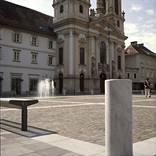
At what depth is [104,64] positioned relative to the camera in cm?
4244

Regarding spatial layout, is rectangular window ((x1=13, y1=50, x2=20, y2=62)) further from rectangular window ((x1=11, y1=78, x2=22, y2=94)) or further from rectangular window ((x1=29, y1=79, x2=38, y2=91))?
rectangular window ((x1=29, y1=79, x2=38, y2=91))

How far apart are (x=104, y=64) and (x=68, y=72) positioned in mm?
9172

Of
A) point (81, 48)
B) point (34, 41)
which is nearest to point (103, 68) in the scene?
point (81, 48)

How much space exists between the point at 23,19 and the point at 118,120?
35994mm

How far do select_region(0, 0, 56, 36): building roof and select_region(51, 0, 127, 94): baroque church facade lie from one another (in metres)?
2.52

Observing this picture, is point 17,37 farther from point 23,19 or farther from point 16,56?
point 23,19

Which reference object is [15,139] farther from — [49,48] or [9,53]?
[49,48]

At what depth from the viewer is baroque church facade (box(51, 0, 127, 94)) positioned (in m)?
37.1

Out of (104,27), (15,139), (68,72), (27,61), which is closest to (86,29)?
(104,27)

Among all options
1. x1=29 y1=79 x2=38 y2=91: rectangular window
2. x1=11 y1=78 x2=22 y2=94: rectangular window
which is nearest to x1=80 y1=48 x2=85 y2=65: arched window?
x1=29 y1=79 x2=38 y2=91: rectangular window

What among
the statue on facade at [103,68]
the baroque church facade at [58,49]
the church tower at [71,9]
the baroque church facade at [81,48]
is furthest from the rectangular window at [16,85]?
the statue on facade at [103,68]

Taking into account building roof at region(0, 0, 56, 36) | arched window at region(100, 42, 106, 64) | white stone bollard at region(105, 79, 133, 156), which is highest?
building roof at region(0, 0, 56, 36)

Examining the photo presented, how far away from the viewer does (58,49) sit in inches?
1531

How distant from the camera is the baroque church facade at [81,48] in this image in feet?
122
